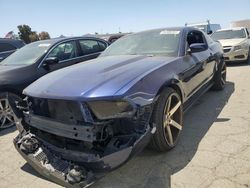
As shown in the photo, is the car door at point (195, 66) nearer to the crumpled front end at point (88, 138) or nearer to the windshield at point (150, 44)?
the windshield at point (150, 44)

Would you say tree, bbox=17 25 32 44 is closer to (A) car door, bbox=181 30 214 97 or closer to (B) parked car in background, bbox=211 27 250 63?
(B) parked car in background, bbox=211 27 250 63

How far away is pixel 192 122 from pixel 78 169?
2389 mm

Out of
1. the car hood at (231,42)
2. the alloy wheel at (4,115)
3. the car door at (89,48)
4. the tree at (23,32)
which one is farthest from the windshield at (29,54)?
the tree at (23,32)

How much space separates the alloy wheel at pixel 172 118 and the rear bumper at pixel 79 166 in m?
0.60

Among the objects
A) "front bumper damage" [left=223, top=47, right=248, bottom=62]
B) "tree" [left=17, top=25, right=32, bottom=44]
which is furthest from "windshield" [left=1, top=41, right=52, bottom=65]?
"tree" [left=17, top=25, right=32, bottom=44]

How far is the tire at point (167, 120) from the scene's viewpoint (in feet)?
10.00

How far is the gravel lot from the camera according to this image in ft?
9.25

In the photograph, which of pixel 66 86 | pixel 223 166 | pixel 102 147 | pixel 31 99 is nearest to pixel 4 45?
pixel 31 99

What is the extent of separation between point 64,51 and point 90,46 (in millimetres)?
882

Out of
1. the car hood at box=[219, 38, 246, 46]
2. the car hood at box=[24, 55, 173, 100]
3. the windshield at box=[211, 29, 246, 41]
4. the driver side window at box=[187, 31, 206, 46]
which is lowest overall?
the car hood at box=[219, 38, 246, 46]

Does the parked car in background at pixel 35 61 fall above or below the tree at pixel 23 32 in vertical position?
above

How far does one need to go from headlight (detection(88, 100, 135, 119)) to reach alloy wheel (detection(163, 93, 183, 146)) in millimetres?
737

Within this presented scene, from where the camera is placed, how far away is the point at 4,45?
8297 mm

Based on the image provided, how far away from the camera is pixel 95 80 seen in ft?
9.70
